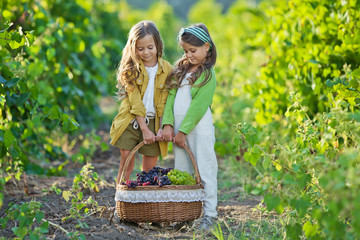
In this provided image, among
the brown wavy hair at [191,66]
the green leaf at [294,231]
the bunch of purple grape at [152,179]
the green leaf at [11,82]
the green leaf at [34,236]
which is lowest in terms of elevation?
the green leaf at [34,236]

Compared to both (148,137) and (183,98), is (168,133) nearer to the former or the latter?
(148,137)

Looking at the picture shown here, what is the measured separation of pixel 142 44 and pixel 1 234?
56.2 inches

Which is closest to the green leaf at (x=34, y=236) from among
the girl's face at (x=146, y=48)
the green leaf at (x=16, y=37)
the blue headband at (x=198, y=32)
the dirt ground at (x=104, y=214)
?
the dirt ground at (x=104, y=214)

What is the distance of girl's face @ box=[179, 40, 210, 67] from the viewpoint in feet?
9.84

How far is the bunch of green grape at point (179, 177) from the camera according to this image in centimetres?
280

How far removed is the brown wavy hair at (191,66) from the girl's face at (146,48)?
18 cm

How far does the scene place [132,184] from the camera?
272 centimetres

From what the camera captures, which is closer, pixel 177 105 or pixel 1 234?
pixel 1 234

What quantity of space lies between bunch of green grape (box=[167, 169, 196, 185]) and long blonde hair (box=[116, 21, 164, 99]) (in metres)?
0.67

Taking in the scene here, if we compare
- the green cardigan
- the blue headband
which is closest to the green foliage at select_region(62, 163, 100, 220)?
the green cardigan

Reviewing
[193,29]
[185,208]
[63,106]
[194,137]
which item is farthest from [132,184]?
[63,106]

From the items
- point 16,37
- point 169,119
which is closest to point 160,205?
point 169,119

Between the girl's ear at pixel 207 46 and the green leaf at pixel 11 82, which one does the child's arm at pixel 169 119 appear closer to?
the girl's ear at pixel 207 46

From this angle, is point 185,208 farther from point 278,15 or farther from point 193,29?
point 278,15
